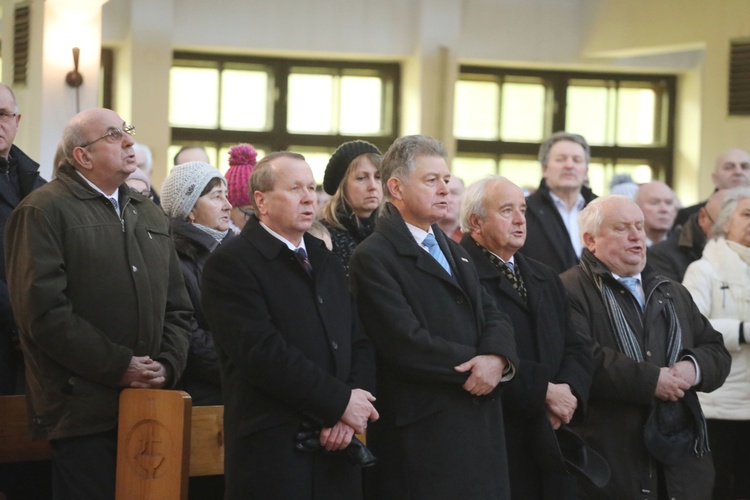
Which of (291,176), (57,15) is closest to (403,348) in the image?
(291,176)

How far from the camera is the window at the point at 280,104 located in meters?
9.39

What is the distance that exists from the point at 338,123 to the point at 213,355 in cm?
587

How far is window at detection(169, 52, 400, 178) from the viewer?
30.8 ft

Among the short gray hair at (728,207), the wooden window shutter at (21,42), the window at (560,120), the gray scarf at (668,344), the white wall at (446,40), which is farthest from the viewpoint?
the window at (560,120)

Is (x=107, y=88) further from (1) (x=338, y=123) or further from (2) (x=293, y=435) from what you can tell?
(2) (x=293, y=435)

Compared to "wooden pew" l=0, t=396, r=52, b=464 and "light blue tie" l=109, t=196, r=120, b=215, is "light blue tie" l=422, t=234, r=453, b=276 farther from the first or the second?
"wooden pew" l=0, t=396, r=52, b=464

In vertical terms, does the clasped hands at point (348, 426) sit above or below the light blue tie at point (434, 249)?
below

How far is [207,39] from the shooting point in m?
9.09

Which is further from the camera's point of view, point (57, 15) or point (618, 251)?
point (57, 15)

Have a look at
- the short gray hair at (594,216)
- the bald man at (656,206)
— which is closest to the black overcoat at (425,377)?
the short gray hair at (594,216)

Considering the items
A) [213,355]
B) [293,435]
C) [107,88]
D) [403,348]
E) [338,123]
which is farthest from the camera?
[338,123]

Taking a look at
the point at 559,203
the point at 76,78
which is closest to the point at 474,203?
the point at 559,203

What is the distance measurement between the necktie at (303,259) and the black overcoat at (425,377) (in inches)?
7.7

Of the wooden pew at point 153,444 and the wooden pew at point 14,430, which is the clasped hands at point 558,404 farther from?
the wooden pew at point 14,430
